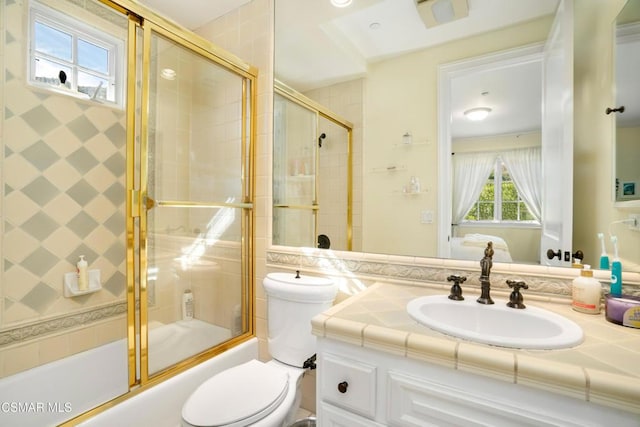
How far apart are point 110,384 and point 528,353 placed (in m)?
2.00

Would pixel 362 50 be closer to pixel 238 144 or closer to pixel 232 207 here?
pixel 238 144

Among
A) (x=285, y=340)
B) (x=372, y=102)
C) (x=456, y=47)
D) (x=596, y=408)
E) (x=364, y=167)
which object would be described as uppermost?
(x=456, y=47)

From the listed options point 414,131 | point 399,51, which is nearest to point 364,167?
point 414,131

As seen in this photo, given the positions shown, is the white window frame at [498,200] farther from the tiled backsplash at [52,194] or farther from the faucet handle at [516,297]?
the tiled backsplash at [52,194]

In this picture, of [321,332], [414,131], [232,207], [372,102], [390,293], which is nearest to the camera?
[321,332]

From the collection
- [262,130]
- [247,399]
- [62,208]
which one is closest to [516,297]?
[247,399]

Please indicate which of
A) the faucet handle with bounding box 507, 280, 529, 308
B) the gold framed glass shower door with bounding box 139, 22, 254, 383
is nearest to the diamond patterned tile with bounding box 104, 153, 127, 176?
the gold framed glass shower door with bounding box 139, 22, 254, 383

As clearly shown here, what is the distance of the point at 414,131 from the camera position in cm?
139

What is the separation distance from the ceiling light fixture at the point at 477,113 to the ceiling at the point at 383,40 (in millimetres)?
21

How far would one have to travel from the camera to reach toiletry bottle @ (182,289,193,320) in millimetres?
1834

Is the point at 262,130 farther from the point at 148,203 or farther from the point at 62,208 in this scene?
the point at 62,208

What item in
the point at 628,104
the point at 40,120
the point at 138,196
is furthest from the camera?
the point at 40,120

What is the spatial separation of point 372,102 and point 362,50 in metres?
0.27

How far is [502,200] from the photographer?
1192 mm
